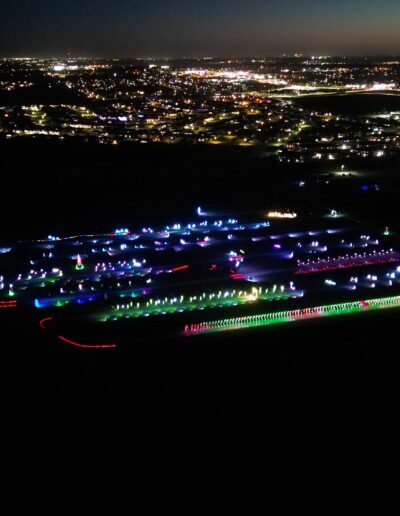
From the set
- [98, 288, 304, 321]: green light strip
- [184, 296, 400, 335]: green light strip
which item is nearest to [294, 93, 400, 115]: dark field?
[184, 296, 400, 335]: green light strip

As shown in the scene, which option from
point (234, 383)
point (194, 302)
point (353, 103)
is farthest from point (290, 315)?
point (353, 103)

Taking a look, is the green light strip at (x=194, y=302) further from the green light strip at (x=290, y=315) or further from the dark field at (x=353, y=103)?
the dark field at (x=353, y=103)

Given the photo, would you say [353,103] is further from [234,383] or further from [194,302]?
[234,383]

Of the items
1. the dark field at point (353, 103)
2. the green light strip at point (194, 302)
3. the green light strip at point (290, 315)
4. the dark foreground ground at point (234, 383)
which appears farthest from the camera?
the dark field at point (353, 103)

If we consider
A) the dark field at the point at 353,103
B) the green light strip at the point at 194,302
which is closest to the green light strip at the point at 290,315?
the green light strip at the point at 194,302

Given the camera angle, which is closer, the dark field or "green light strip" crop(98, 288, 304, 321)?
"green light strip" crop(98, 288, 304, 321)

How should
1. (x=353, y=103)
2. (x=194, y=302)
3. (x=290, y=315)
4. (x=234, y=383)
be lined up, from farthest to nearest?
(x=353, y=103) → (x=194, y=302) → (x=290, y=315) → (x=234, y=383)

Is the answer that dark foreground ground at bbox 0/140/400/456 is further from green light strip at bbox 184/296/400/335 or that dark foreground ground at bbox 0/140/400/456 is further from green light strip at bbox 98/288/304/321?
green light strip at bbox 98/288/304/321

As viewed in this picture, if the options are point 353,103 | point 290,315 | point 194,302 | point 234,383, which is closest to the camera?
point 234,383
